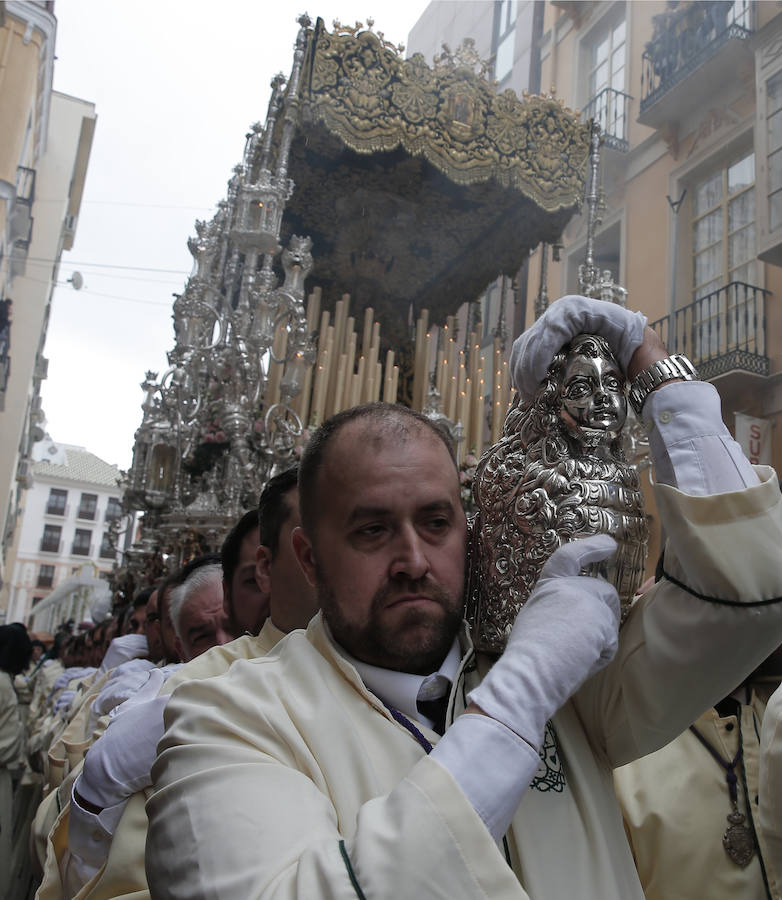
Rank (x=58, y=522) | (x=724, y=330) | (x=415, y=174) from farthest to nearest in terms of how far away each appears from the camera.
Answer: (x=58, y=522) < (x=724, y=330) < (x=415, y=174)

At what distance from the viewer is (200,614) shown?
2.69 metres

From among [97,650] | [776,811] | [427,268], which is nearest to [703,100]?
[427,268]

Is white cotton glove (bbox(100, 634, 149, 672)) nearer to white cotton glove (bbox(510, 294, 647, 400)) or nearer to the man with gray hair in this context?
the man with gray hair

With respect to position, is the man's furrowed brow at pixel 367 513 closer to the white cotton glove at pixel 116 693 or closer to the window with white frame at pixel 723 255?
the white cotton glove at pixel 116 693

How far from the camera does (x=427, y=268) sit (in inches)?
266

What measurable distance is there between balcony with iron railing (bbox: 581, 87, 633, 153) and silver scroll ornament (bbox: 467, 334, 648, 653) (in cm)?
939

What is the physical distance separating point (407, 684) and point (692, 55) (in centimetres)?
911

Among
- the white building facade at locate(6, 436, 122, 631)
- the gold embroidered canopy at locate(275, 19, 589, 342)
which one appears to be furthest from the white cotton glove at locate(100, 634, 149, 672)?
the white building facade at locate(6, 436, 122, 631)

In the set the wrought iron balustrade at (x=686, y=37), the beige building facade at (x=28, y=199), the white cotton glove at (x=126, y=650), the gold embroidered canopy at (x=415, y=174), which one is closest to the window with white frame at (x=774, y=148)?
the wrought iron balustrade at (x=686, y=37)

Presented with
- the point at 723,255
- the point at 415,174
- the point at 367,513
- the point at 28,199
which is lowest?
the point at 367,513

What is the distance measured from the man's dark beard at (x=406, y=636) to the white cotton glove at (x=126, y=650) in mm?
3206

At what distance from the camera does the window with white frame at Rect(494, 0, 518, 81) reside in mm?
12422

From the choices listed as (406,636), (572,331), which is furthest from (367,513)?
(572,331)

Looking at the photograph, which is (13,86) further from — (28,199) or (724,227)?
(724,227)
